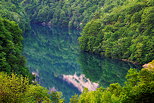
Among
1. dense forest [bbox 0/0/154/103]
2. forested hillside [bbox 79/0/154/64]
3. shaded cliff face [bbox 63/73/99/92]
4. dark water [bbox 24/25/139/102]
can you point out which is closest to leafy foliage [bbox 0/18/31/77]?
dense forest [bbox 0/0/154/103]

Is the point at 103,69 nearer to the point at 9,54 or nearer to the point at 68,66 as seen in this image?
the point at 68,66

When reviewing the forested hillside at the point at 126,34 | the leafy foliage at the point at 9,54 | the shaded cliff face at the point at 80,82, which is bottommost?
the leafy foliage at the point at 9,54

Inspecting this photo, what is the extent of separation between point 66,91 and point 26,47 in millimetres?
51453

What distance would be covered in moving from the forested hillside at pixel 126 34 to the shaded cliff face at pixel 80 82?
73.8ft

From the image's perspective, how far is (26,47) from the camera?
11888cm

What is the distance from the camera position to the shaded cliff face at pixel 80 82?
7550 cm

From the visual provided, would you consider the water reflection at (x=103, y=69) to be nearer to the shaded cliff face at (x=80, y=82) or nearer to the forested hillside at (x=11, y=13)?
the shaded cliff face at (x=80, y=82)

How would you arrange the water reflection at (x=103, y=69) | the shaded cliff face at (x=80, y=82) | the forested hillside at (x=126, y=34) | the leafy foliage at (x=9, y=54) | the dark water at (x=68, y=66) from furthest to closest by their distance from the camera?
the forested hillside at (x=126, y=34)
the water reflection at (x=103, y=69)
the dark water at (x=68, y=66)
the shaded cliff face at (x=80, y=82)
the leafy foliage at (x=9, y=54)

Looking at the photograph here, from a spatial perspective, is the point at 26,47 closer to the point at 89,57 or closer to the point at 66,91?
the point at 89,57

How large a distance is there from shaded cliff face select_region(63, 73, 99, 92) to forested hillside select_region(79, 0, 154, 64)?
2249cm

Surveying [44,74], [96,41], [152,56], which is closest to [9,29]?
[44,74]

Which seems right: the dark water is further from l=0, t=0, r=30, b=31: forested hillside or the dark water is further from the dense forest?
l=0, t=0, r=30, b=31: forested hillside

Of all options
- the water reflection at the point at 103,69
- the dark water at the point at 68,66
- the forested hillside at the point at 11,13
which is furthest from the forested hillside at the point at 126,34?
the forested hillside at the point at 11,13

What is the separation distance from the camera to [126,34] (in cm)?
10644
